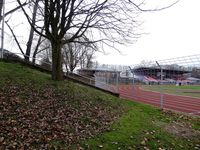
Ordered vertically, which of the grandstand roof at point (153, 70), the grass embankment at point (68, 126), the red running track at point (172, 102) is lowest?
the red running track at point (172, 102)

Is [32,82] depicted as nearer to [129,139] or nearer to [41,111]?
[41,111]

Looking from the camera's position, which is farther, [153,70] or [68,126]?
[153,70]

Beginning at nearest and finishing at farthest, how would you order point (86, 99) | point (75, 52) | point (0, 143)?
point (0, 143), point (86, 99), point (75, 52)

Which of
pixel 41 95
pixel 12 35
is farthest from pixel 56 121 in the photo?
pixel 12 35

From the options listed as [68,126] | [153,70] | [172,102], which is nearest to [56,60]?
[153,70]

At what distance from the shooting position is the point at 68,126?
6.36 metres

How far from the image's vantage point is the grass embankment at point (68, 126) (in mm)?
5367

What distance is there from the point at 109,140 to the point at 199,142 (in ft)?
8.90

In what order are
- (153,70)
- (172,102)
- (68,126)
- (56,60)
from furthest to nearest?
(172,102) → (153,70) → (56,60) → (68,126)

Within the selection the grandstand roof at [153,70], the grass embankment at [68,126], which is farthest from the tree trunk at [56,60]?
the grandstand roof at [153,70]

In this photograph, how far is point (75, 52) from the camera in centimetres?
4947

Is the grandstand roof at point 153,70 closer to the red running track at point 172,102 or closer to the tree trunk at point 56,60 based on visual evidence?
the red running track at point 172,102

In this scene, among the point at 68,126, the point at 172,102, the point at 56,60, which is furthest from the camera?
the point at 172,102

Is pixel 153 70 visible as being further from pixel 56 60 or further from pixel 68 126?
pixel 68 126
